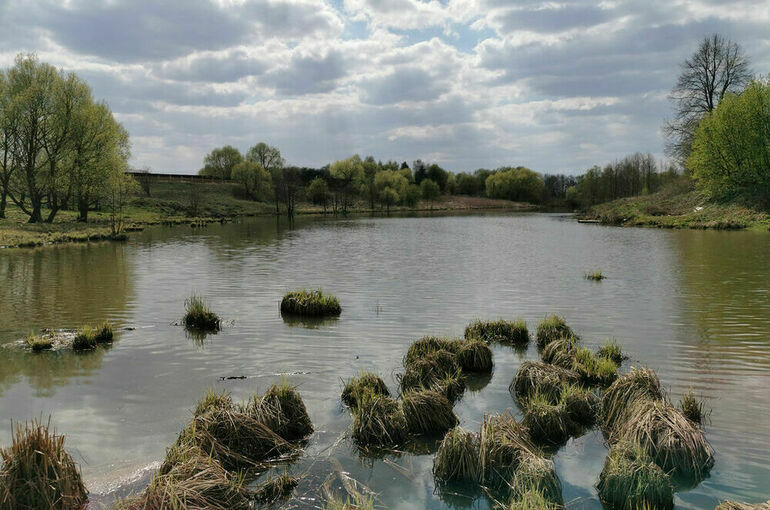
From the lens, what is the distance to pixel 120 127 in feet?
208

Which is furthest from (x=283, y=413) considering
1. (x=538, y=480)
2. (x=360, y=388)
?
(x=538, y=480)

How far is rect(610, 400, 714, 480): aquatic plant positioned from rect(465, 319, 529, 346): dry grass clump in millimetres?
5810

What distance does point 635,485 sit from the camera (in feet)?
20.3

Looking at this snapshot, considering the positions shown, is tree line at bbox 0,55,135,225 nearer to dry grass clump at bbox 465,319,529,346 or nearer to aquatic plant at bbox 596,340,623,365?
dry grass clump at bbox 465,319,529,346

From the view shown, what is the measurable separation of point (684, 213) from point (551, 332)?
55.9 meters

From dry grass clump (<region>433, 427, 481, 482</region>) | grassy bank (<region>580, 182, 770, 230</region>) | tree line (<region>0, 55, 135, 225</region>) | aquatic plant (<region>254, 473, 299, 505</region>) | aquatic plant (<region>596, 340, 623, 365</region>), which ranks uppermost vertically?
tree line (<region>0, 55, 135, 225</region>)

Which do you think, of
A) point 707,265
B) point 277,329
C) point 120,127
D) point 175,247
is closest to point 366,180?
point 120,127

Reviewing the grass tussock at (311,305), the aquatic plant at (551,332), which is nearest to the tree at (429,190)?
the grass tussock at (311,305)

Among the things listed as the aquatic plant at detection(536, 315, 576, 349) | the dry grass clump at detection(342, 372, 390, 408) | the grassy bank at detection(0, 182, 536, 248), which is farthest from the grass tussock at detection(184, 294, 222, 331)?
the grassy bank at detection(0, 182, 536, 248)

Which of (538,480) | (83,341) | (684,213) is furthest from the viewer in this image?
(684,213)

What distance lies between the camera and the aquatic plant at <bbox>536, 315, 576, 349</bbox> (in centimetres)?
1270

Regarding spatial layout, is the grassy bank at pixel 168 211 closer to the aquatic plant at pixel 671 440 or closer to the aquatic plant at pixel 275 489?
the aquatic plant at pixel 275 489

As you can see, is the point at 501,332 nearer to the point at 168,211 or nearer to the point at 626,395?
the point at 626,395

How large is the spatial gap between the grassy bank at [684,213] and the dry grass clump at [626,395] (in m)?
45.6
